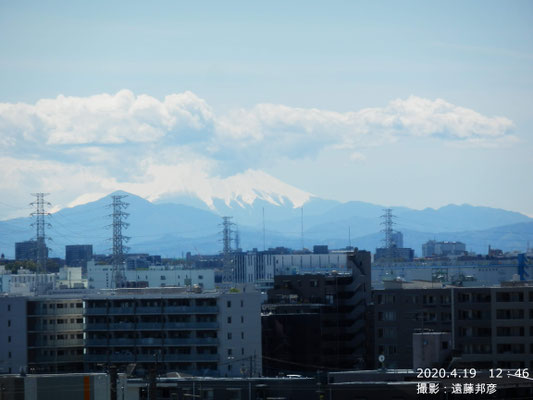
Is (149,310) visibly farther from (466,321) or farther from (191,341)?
(466,321)

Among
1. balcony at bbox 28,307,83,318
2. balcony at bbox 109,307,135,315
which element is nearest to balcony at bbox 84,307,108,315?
balcony at bbox 109,307,135,315

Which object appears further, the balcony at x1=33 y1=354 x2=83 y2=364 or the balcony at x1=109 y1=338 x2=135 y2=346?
the balcony at x1=33 y1=354 x2=83 y2=364

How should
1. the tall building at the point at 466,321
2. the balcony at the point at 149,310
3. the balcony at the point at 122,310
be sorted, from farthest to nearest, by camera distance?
the balcony at the point at 122,310
the balcony at the point at 149,310
the tall building at the point at 466,321

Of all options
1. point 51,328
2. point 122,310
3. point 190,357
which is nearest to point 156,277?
point 51,328

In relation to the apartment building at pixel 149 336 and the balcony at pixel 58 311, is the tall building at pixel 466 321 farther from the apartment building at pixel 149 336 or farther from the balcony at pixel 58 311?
the balcony at pixel 58 311

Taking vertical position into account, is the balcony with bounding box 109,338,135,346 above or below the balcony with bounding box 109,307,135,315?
below

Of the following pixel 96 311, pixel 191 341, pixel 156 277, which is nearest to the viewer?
pixel 191 341

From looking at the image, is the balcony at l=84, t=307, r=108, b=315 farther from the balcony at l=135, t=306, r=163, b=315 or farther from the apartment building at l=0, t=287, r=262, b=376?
the balcony at l=135, t=306, r=163, b=315

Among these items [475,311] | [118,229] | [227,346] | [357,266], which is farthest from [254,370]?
[118,229]

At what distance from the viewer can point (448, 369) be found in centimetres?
3512

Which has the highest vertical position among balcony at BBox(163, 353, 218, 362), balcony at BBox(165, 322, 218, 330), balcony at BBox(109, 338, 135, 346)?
balcony at BBox(165, 322, 218, 330)

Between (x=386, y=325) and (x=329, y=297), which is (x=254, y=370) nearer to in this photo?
(x=386, y=325)

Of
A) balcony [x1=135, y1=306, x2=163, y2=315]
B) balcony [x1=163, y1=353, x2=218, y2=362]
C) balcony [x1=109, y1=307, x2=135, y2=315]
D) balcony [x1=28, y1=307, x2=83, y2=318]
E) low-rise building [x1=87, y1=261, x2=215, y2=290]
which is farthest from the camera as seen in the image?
low-rise building [x1=87, y1=261, x2=215, y2=290]

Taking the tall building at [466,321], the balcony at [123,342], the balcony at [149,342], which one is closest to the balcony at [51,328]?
the balcony at [123,342]
